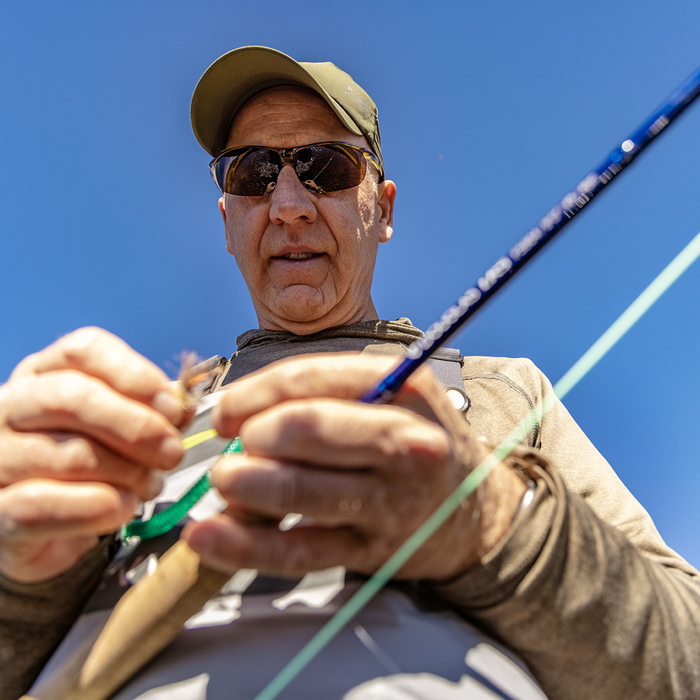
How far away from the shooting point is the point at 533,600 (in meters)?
0.83

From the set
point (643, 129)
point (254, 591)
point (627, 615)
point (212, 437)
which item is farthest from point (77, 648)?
point (643, 129)

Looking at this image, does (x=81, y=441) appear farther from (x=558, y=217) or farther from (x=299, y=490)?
(x=558, y=217)

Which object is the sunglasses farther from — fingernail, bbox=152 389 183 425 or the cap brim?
fingernail, bbox=152 389 183 425

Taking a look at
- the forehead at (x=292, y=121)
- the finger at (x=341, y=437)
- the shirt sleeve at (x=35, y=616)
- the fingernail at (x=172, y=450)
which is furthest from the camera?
the forehead at (x=292, y=121)

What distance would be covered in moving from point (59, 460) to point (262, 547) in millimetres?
306

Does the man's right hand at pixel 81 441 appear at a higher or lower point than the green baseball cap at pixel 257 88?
lower

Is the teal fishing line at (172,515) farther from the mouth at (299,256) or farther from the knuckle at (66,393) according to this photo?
the mouth at (299,256)

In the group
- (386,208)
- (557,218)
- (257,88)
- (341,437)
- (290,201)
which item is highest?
(257,88)

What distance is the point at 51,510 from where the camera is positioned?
672mm

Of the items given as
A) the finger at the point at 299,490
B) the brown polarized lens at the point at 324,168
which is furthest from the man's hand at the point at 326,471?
the brown polarized lens at the point at 324,168

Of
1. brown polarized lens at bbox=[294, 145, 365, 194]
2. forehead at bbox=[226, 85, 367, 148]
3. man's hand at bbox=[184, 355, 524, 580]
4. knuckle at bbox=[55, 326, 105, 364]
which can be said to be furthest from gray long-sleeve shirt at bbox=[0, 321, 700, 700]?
forehead at bbox=[226, 85, 367, 148]

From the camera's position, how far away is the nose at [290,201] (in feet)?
6.91

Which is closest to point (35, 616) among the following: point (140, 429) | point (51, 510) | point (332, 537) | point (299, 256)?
point (51, 510)

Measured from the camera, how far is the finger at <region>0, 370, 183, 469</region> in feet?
2.32
